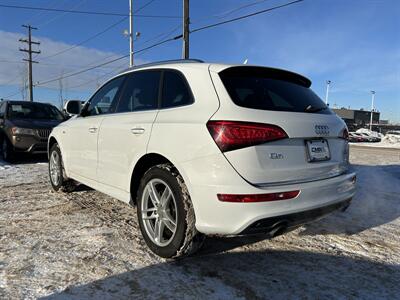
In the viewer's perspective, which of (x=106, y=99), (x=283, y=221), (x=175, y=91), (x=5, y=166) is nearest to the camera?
(x=283, y=221)

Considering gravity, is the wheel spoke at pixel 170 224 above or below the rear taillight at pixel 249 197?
below

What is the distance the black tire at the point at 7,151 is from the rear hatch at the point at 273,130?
7987 mm

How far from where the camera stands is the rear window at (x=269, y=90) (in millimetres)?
3073

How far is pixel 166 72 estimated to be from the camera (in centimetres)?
368

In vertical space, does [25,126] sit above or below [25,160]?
above

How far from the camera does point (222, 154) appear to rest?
9.18 feet

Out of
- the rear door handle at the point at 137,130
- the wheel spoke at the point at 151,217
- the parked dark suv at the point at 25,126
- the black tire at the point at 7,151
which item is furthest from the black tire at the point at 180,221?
the black tire at the point at 7,151

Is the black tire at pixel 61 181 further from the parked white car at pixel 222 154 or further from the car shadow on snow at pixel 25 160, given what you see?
the car shadow on snow at pixel 25 160

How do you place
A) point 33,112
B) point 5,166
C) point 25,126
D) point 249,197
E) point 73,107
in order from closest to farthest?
point 249,197 → point 73,107 → point 5,166 → point 25,126 → point 33,112

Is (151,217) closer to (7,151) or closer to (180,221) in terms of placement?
(180,221)

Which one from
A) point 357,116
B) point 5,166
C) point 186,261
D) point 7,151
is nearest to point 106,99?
point 186,261

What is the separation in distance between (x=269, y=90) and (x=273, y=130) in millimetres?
546

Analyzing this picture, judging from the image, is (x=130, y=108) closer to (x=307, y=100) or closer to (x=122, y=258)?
(x=122, y=258)

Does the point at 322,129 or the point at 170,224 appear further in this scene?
the point at 170,224
